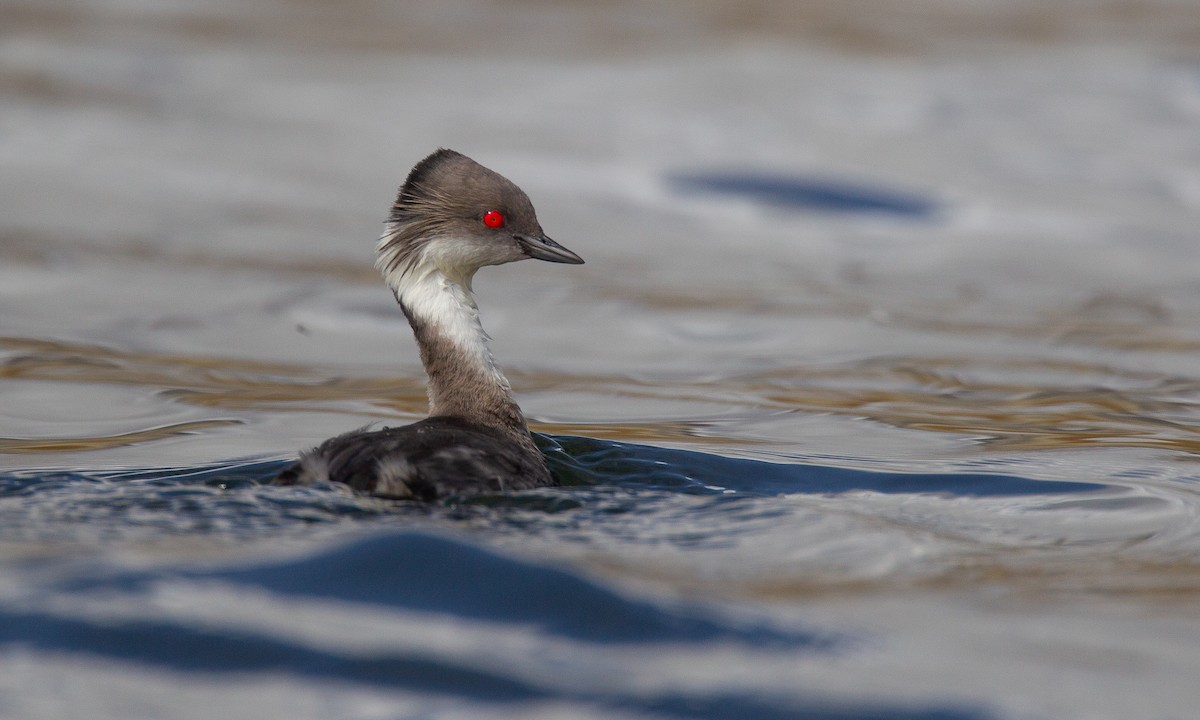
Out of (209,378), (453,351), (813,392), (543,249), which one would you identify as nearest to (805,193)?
(813,392)

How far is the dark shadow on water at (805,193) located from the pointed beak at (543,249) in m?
6.67

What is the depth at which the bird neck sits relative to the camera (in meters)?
6.46

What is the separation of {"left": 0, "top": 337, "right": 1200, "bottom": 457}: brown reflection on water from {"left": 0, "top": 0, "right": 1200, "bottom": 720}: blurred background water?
0.14 ft

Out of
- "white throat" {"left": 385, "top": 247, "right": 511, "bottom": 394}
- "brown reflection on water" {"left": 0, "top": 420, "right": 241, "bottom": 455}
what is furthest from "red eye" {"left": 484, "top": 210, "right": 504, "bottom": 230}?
"brown reflection on water" {"left": 0, "top": 420, "right": 241, "bottom": 455}

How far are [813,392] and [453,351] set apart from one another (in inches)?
101

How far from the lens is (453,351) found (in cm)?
650

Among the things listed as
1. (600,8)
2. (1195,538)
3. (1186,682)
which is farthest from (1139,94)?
(1186,682)

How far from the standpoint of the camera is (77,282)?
10.2 meters

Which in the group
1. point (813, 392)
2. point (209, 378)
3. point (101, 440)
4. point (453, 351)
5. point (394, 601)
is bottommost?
point (394, 601)

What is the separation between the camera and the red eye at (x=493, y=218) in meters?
6.46

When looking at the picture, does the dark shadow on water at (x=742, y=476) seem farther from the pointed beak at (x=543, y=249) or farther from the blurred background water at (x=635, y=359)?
the pointed beak at (x=543, y=249)

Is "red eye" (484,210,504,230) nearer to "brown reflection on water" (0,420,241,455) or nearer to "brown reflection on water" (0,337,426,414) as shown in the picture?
"brown reflection on water" (0,337,426,414)

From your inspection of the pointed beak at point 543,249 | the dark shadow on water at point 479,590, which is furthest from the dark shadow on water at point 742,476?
the dark shadow on water at point 479,590

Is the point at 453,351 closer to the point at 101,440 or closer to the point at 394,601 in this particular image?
the point at 101,440
